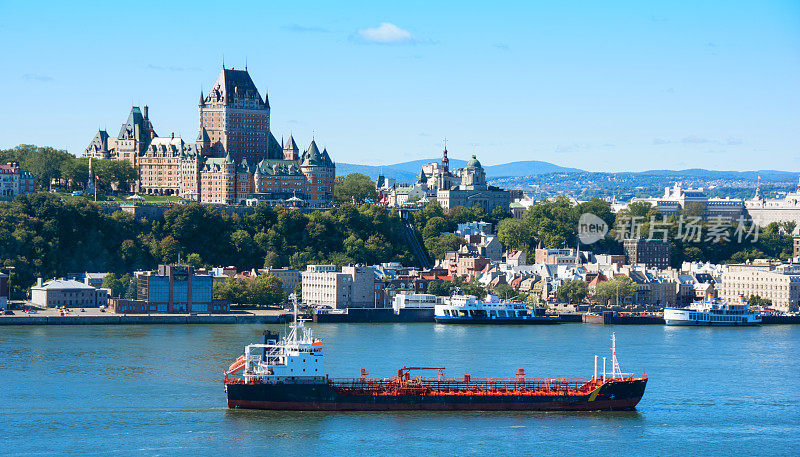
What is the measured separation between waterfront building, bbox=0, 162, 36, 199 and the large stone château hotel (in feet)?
45.3

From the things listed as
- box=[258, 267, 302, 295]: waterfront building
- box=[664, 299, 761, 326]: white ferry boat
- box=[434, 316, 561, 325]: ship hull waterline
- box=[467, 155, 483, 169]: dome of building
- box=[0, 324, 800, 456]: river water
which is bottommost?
box=[0, 324, 800, 456]: river water

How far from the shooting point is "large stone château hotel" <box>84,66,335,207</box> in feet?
343

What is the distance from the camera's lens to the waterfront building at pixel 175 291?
73.6 meters

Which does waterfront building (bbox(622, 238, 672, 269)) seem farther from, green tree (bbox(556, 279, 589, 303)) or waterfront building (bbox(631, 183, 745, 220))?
waterfront building (bbox(631, 183, 745, 220))

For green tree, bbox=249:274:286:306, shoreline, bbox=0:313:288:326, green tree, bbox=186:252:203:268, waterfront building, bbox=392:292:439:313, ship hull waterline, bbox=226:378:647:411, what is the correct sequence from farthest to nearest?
green tree, bbox=186:252:203:268 → green tree, bbox=249:274:286:306 → waterfront building, bbox=392:292:439:313 → shoreline, bbox=0:313:288:326 → ship hull waterline, bbox=226:378:647:411

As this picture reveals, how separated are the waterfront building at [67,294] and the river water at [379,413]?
34.7 ft

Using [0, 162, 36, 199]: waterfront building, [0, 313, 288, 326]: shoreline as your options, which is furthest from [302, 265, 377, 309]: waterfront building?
[0, 162, 36, 199]: waterfront building

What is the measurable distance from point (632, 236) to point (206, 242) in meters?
38.4

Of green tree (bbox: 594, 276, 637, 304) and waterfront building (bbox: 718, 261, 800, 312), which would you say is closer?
green tree (bbox: 594, 276, 637, 304)

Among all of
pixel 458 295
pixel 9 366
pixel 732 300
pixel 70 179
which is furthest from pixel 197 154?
pixel 9 366

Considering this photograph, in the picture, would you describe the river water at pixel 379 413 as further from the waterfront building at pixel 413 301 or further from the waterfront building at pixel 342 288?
the waterfront building at pixel 342 288

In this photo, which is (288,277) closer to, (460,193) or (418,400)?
(460,193)

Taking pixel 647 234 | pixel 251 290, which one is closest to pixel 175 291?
pixel 251 290

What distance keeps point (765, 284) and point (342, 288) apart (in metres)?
28.4
